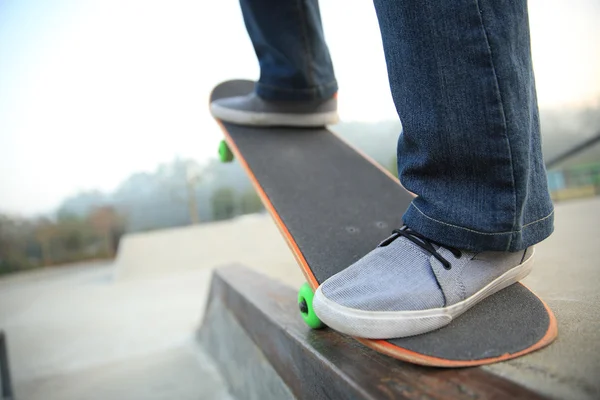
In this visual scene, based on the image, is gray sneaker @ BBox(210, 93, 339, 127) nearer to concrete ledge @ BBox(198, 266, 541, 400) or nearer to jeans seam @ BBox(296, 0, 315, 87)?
jeans seam @ BBox(296, 0, 315, 87)

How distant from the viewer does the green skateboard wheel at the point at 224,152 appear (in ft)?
4.82

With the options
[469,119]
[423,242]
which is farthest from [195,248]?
[469,119]

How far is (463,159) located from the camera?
24.2 inches

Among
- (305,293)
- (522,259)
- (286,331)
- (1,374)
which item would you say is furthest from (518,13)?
(1,374)

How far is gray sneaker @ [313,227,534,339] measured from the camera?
0.62 meters

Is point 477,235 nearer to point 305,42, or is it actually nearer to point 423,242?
point 423,242

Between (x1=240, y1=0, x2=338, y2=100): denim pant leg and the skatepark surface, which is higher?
(x1=240, y1=0, x2=338, y2=100): denim pant leg

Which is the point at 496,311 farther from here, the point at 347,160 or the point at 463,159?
the point at 347,160

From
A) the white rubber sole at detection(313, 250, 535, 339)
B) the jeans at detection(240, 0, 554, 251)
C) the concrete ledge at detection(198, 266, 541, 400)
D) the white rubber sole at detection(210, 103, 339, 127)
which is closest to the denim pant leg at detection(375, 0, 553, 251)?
the jeans at detection(240, 0, 554, 251)

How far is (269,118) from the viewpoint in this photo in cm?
144

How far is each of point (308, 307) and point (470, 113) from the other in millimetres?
511

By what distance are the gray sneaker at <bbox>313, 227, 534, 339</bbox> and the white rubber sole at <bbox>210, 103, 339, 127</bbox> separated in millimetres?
859

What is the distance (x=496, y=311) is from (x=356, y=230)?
1.36 feet

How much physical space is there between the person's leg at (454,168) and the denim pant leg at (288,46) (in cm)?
71
